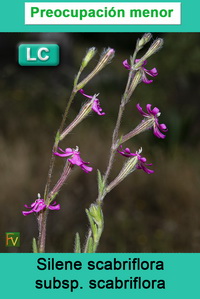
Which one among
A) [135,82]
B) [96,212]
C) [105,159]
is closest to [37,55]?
[135,82]

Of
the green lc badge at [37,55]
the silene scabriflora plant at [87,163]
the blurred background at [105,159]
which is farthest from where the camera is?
the blurred background at [105,159]

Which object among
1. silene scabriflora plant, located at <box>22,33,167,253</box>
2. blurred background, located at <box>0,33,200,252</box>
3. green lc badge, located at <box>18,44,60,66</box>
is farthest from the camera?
blurred background, located at <box>0,33,200,252</box>

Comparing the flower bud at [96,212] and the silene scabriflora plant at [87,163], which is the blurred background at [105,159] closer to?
the silene scabriflora plant at [87,163]

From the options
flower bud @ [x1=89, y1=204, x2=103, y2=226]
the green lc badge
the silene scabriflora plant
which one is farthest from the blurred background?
flower bud @ [x1=89, y1=204, x2=103, y2=226]

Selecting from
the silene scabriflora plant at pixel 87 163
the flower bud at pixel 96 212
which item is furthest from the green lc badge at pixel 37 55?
the flower bud at pixel 96 212

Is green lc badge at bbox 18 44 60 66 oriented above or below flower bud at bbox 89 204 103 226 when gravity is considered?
above

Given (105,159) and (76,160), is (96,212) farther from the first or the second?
(105,159)

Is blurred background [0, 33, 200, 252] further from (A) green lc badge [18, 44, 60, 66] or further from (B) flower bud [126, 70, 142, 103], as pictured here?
(B) flower bud [126, 70, 142, 103]

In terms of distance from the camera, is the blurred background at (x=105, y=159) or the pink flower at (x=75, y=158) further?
the blurred background at (x=105, y=159)
